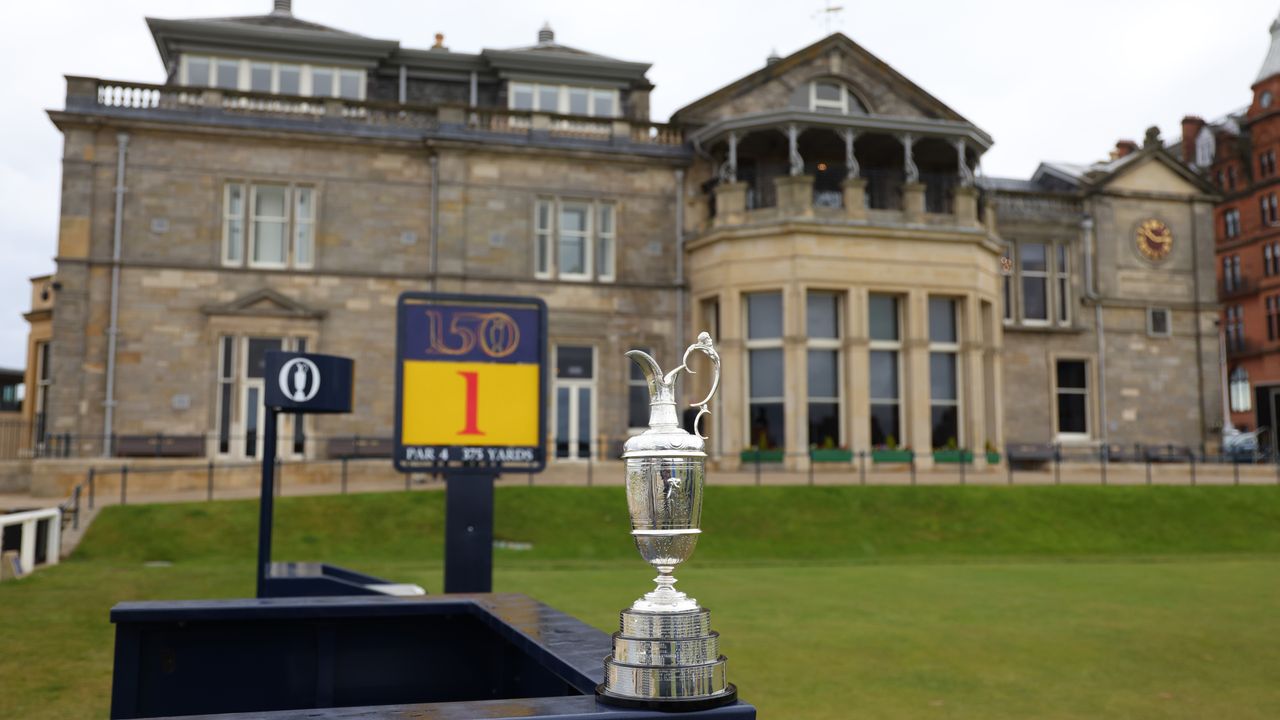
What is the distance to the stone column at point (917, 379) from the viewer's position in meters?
28.4

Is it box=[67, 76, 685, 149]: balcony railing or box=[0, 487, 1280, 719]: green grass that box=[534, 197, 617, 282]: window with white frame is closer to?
box=[67, 76, 685, 149]: balcony railing

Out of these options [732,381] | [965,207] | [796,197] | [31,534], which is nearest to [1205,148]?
[965,207]

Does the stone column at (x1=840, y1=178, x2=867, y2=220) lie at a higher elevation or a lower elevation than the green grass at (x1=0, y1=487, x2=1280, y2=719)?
higher

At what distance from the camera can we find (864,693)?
23.9 ft

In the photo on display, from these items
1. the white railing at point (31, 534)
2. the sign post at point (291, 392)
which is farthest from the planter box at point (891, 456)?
the sign post at point (291, 392)

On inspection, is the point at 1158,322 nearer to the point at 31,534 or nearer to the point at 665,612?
the point at 31,534

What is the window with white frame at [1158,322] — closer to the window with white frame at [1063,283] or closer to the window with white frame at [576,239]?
the window with white frame at [1063,283]

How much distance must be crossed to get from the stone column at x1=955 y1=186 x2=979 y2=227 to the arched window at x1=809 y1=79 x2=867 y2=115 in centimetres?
464

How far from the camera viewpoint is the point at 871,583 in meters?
14.5

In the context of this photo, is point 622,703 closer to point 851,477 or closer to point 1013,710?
point 1013,710

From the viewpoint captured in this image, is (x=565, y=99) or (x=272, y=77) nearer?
(x=272, y=77)

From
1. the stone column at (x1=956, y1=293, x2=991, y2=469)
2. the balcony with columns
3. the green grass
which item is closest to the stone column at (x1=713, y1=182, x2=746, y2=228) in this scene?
the balcony with columns

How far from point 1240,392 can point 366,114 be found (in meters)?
48.2

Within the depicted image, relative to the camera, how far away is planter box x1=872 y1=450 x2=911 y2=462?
28125 mm
